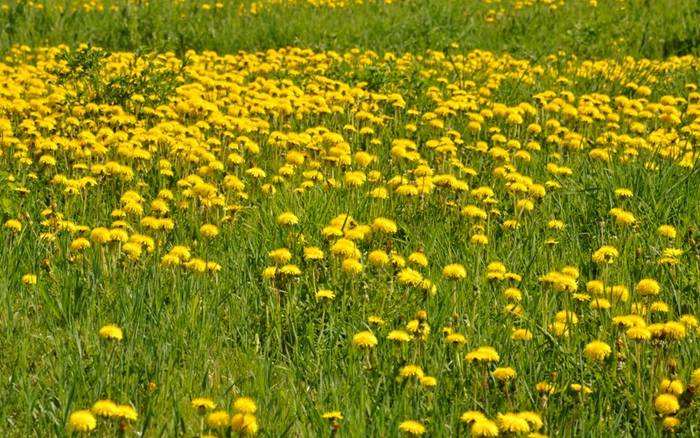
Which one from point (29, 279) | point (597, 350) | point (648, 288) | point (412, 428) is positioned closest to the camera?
point (412, 428)

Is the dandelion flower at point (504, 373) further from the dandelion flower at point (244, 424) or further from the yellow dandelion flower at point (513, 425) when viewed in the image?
the dandelion flower at point (244, 424)

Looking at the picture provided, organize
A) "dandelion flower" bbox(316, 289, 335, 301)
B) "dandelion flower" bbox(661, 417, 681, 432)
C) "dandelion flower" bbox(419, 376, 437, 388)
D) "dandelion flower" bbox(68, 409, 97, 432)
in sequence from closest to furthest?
"dandelion flower" bbox(68, 409, 97, 432) < "dandelion flower" bbox(661, 417, 681, 432) < "dandelion flower" bbox(419, 376, 437, 388) < "dandelion flower" bbox(316, 289, 335, 301)

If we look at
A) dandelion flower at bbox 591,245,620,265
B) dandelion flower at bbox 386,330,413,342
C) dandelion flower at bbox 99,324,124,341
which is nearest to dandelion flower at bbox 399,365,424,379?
dandelion flower at bbox 386,330,413,342

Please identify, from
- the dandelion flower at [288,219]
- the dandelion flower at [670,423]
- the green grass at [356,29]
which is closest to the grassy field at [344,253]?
the dandelion flower at [670,423]

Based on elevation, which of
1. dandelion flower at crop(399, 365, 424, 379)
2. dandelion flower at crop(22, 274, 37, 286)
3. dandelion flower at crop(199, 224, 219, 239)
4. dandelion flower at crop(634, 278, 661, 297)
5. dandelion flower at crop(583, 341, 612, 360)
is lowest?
dandelion flower at crop(22, 274, 37, 286)

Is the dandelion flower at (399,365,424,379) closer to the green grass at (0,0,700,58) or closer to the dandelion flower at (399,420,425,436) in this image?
the dandelion flower at (399,420,425,436)

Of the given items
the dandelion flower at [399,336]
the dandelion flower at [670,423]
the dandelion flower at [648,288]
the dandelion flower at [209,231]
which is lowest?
the dandelion flower at [209,231]

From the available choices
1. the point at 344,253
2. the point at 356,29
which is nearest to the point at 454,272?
the point at 344,253

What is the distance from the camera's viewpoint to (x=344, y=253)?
3.99m

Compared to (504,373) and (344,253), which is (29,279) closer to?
(344,253)

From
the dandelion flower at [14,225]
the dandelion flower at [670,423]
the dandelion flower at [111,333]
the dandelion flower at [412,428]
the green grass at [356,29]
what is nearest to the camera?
the dandelion flower at [412,428]

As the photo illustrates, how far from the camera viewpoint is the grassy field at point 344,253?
3.19m

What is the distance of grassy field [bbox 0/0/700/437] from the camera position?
10.5 feet

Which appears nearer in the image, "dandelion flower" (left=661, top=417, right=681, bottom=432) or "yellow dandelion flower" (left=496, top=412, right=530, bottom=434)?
"yellow dandelion flower" (left=496, top=412, right=530, bottom=434)
